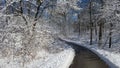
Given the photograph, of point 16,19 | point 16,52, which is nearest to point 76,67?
point 16,52

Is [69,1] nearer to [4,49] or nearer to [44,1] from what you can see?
[44,1]

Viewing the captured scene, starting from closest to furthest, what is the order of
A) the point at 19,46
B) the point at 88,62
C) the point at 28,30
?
the point at 19,46 < the point at 28,30 < the point at 88,62

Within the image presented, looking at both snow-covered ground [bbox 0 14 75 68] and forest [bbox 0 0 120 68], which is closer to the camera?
snow-covered ground [bbox 0 14 75 68]

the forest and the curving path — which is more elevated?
the forest

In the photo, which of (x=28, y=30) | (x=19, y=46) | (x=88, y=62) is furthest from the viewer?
(x=88, y=62)

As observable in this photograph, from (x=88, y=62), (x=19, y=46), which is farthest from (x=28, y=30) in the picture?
(x=88, y=62)

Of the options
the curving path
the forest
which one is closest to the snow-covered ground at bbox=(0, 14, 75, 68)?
the forest

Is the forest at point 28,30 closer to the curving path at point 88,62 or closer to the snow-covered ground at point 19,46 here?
the snow-covered ground at point 19,46

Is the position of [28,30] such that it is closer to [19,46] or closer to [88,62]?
[19,46]

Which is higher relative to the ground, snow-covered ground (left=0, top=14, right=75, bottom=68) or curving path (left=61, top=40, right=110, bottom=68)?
snow-covered ground (left=0, top=14, right=75, bottom=68)

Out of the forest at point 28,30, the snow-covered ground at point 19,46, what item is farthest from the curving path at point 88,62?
the forest at point 28,30

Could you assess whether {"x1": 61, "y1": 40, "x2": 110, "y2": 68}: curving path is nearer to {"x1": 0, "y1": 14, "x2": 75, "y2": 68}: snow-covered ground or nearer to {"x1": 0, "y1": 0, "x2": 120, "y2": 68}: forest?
{"x1": 0, "y1": 14, "x2": 75, "y2": 68}: snow-covered ground

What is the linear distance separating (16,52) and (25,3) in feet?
17.8

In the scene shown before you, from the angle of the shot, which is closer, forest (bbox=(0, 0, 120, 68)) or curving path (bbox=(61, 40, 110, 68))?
curving path (bbox=(61, 40, 110, 68))
